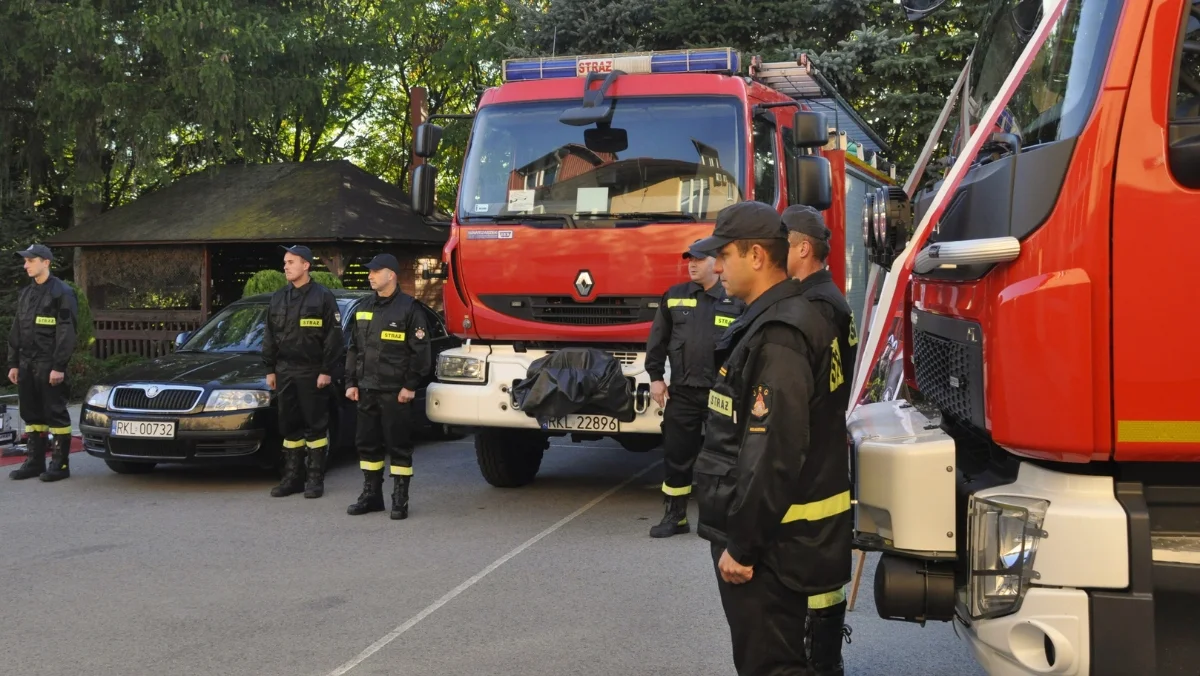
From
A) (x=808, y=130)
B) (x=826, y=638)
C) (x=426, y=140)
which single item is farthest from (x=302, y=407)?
(x=826, y=638)

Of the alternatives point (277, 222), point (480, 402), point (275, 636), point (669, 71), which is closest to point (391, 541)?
point (480, 402)

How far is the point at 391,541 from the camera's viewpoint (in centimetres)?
711

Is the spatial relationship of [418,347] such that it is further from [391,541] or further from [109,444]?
[109,444]

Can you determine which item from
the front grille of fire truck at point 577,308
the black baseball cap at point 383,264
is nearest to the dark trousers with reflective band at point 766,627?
the front grille of fire truck at point 577,308

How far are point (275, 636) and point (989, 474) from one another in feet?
11.1

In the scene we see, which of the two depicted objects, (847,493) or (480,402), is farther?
(480,402)

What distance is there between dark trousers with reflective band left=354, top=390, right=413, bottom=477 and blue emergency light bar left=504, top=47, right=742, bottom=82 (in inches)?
100

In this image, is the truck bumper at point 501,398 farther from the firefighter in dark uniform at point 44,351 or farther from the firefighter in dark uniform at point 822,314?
the firefighter in dark uniform at point 44,351

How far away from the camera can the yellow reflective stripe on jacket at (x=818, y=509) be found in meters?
3.32

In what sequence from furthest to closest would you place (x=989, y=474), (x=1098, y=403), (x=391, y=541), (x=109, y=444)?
(x=109, y=444)
(x=391, y=541)
(x=989, y=474)
(x=1098, y=403)

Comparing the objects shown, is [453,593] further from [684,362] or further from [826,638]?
[826,638]

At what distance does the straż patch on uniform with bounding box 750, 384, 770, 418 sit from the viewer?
3.09 meters

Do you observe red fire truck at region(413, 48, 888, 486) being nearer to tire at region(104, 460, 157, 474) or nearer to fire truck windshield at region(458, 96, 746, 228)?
fire truck windshield at region(458, 96, 746, 228)

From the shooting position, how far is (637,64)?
7.98 meters
